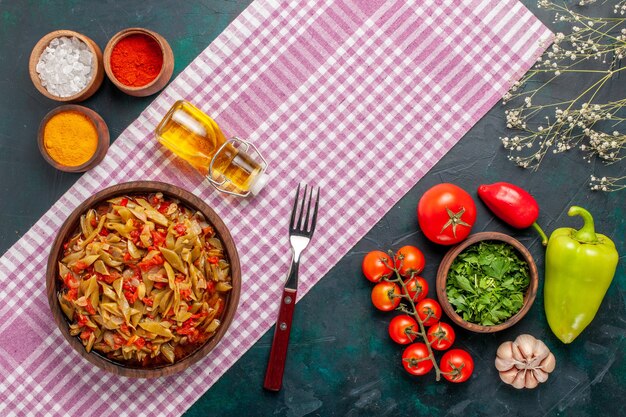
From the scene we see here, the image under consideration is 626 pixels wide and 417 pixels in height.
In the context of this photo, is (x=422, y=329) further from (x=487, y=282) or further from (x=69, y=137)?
(x=69, y=137)

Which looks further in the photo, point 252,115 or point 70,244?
point 252,115

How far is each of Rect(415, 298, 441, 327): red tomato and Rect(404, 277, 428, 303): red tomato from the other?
1.0 inches

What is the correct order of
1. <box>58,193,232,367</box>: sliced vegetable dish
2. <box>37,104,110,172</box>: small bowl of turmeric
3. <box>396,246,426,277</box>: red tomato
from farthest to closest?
<box>396,246,426,277</box>: red tomato
<box>37,104,110,172</box>: small bowl of turmeric
<box>58,193,232,367</box>: sliced vegetable dish

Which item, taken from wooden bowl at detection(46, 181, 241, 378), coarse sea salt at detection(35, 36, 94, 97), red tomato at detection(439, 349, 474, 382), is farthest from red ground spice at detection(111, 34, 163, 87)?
red tomato at detection(439, 349, 474, 382)

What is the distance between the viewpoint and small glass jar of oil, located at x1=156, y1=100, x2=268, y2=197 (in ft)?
8.07

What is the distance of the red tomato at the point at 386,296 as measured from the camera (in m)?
2.49

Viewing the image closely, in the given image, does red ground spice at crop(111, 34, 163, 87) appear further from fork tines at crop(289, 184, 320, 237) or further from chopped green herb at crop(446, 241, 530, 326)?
chopped green herb at crop(446, 241, 530, 326)

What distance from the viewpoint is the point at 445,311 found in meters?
2.50

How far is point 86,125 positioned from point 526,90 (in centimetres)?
175

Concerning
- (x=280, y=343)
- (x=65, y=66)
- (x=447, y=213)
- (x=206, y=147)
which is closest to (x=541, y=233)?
(x=447, y=213)

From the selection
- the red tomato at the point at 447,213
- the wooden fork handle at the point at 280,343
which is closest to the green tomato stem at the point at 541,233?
the red tomato at the point at 447,213

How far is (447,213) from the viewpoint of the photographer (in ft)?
7.99

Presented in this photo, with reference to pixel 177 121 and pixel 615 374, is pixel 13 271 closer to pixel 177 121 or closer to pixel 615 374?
pixel 177 121

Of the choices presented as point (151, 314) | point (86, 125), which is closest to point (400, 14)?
point (86, 125)
